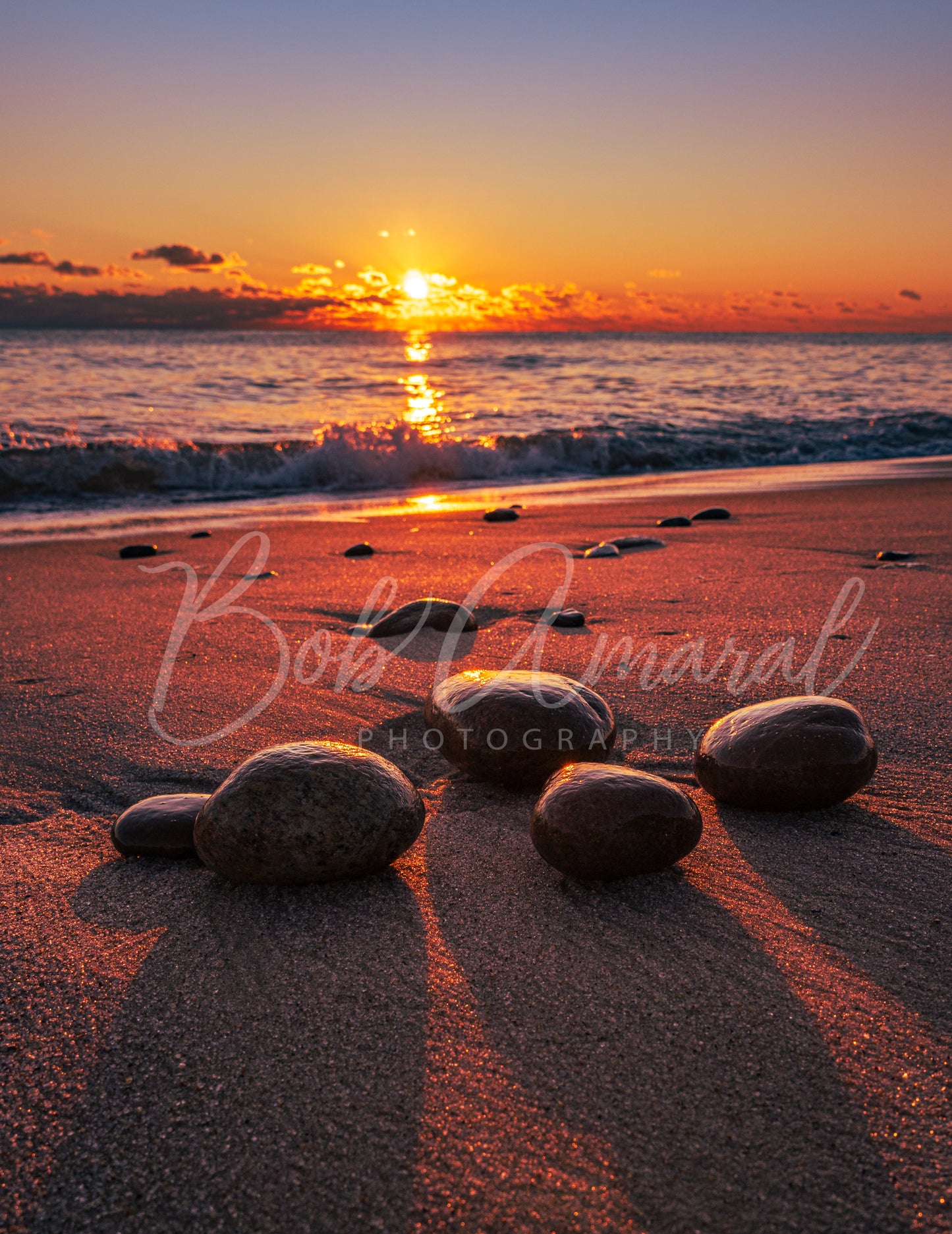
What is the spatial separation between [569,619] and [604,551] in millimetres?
1721

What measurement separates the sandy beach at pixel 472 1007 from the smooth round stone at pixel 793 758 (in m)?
0.06

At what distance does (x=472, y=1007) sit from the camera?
145 centimetres

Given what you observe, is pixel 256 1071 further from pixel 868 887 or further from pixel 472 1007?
pixel 868 887

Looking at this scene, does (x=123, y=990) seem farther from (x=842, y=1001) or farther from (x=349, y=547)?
(x=349, y=547)

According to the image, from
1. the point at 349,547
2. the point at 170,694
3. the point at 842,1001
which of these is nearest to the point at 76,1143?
the point at 842,1001

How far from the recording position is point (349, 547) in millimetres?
5961

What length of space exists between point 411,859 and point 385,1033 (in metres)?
0.57

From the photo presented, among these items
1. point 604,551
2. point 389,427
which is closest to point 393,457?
point 389,427

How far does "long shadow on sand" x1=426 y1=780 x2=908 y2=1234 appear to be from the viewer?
1.10m

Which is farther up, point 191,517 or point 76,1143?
point 76,1143

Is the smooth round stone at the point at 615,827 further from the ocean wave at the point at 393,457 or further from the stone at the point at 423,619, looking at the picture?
the ocean wave at the point at 393,457

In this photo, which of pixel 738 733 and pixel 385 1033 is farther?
pixel 738 733

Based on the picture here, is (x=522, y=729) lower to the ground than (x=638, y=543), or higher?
higher

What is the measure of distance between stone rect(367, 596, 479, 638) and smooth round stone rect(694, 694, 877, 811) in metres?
1.74
